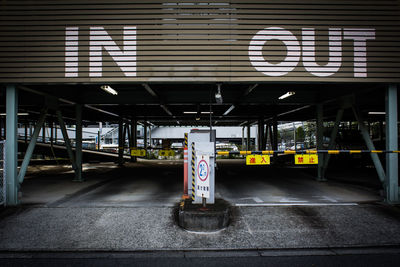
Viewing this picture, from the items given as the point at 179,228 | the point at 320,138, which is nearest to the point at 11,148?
the point at 179,228

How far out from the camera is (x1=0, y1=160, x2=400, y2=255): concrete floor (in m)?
4.14

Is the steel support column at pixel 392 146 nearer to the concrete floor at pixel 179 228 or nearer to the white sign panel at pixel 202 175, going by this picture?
the concrete floor at pixel 179 228

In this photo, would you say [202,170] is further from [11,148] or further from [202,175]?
[11,148]

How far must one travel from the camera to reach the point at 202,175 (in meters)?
5.00

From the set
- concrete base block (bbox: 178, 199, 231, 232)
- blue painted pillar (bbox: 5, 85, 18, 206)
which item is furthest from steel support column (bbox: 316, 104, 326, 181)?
blue painted pillar (bbox: 5, 85, 18, 206)

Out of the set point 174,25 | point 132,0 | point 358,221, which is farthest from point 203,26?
point 358,221

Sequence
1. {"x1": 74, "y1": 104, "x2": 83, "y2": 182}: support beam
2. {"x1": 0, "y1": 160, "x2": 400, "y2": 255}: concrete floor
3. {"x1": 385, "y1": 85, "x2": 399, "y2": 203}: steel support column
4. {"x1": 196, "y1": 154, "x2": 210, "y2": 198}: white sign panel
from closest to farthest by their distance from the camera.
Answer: {"x1": 0, "y1": 160, "x2": 400, "y2": 255}: concrete floor → {"x1": 196, "y1": 154, "x2": 210, "y2": 198}: white sign panel → {"x1": 385, "y1": 85, "x2": 399, "y2": 203}: steel support column → {"x1": 74, "y1": 104, "x2": 83, "y2": 182}: support beam

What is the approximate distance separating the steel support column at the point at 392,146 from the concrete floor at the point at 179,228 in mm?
469

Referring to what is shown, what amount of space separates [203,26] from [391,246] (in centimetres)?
668

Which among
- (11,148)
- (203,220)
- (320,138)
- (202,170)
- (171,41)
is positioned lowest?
(203,220)

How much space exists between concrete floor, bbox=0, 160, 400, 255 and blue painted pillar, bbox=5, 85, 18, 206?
465mm

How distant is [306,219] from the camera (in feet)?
17.2

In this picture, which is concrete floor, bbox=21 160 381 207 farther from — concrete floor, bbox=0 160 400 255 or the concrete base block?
the concrete base block

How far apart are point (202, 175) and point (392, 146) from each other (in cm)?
587
